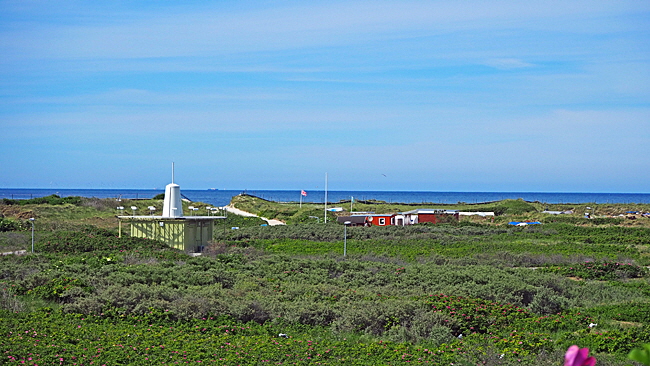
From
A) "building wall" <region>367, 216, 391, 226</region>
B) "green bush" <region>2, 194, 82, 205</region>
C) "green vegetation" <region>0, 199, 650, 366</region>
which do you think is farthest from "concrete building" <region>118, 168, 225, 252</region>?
"green bush" <region>2, 194, 82, 205</region>

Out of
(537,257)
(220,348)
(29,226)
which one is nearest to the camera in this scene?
(220,348)

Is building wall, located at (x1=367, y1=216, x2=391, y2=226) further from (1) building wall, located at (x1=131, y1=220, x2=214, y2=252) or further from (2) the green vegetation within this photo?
(2) the green vegetation

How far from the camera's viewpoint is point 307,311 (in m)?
11.3

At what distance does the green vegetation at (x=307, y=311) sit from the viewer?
8.59 metres

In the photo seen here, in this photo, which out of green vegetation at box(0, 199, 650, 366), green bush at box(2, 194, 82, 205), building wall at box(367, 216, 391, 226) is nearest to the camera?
green vegetation at box(0, 199, 650, 366)

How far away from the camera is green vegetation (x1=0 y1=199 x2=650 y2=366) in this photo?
8586mm

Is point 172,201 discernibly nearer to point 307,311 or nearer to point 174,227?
point 174,227

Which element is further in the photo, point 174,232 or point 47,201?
point 47,201

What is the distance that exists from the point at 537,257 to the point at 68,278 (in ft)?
57.7

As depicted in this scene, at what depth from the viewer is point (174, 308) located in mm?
11188

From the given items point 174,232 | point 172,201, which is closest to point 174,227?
point 174,232

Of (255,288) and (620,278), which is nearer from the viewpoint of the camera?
(255,288)

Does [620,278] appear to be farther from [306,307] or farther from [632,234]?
[632,234]

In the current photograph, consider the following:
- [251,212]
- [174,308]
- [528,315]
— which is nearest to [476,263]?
[528,315]
